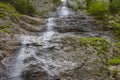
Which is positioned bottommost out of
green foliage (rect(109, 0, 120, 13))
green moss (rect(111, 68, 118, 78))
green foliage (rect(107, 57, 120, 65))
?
green moss (rect(111, 68, 118, 78))

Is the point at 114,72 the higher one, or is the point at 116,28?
the point at 116,28

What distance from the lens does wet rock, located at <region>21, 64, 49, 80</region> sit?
7.54 m

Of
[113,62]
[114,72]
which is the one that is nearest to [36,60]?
[114,72]

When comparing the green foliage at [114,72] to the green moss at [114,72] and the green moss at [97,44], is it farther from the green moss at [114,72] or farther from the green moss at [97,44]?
the green moss at [97,44]

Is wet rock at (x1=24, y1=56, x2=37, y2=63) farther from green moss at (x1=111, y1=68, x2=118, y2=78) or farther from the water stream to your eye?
green moss at (x1=111, y1=68, x2=118, y2=78)

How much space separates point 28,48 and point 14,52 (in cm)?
67

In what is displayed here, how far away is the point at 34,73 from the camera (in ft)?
25.1

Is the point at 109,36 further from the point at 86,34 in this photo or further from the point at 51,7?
the point at 51,7

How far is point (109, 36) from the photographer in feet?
45.8

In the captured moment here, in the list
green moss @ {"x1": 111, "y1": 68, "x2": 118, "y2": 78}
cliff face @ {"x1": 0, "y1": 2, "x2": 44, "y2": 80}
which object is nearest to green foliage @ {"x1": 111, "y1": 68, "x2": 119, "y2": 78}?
green moss @ {"x1": 111, "y1": 68, "x2": 118, "y2": 78}

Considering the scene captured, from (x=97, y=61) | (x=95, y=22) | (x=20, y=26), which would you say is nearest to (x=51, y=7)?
(x=95, y=22)

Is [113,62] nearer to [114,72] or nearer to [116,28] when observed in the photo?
[114,72]

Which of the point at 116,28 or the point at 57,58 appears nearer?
the point at 57,58

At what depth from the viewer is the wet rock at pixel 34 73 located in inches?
297
